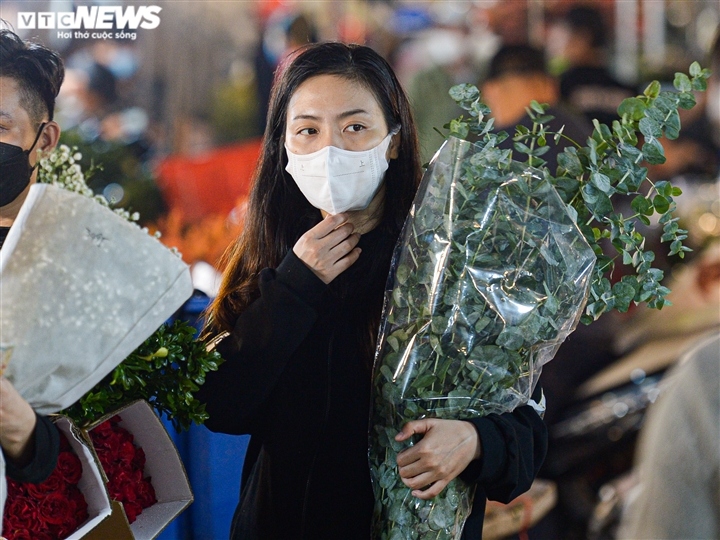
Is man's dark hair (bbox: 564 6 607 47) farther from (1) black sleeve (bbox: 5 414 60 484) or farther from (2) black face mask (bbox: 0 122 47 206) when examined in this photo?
(1) black sleeve (bbox: 5 414 60 484)

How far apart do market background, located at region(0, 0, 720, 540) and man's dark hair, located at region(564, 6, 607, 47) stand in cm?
2

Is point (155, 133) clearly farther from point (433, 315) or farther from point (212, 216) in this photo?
point (433, 315)

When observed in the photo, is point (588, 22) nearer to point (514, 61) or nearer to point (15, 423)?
point (514, 61)

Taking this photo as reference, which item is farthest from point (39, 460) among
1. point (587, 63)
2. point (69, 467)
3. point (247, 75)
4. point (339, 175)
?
point (587, 63)

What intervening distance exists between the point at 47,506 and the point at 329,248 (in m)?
0.59

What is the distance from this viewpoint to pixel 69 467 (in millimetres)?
1179

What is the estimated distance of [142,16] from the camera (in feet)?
6.89

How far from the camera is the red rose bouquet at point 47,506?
1159 millimetres

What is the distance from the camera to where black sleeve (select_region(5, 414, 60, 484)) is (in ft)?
3.43

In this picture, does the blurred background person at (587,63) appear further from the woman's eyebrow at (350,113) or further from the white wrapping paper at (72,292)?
the white wrapping paper at (72,292)

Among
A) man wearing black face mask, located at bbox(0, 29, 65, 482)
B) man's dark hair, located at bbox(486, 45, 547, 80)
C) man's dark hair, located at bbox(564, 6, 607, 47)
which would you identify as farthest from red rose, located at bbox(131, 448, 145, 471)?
man's dark hair, located at bbox(564, 6, 607, 47)

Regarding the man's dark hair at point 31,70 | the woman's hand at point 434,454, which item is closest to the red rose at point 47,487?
the woman's hand at point 434,454

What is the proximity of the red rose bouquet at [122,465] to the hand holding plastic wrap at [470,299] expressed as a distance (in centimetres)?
42

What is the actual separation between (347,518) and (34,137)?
3.29 feet
